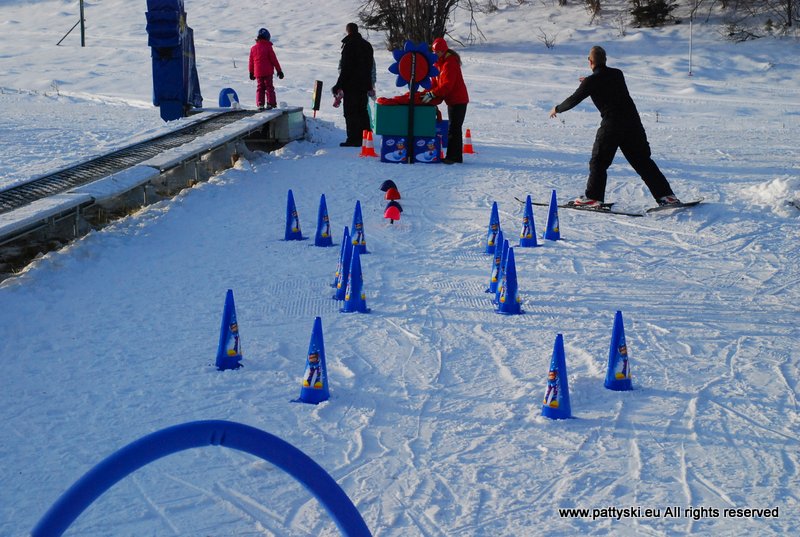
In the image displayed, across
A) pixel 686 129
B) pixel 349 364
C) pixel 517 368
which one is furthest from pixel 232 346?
pixel 686 129

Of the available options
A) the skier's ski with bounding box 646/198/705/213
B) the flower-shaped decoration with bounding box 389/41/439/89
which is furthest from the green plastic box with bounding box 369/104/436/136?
the skier's ski with bounding box 646/198/705/213

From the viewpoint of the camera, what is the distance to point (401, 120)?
45.9 ft

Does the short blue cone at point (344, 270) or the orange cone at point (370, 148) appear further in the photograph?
the orange cone at point (370, 148)

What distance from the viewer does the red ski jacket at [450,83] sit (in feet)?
44.2

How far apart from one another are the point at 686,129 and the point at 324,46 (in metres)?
17.6

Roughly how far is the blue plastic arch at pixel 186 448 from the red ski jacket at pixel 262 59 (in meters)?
14.5

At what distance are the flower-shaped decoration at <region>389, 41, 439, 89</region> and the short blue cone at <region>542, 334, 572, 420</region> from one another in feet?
30.5

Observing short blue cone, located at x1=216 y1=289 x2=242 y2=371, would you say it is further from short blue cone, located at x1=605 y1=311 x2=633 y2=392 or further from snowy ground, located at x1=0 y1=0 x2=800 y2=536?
short blue cone, located at x1=605 y1=311 x2=633 y2=392

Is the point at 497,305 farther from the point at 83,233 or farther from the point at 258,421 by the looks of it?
the point at 83,233

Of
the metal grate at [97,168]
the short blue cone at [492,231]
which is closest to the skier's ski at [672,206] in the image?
the short blue cone at [492,231]

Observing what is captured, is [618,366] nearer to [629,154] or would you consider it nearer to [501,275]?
[501,275]

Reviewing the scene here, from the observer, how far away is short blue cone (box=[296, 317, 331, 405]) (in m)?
5.03

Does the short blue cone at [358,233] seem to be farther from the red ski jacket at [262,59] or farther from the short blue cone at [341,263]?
the red ski jacket at [262,59]

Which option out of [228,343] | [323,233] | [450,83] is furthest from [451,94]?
[228,343]
